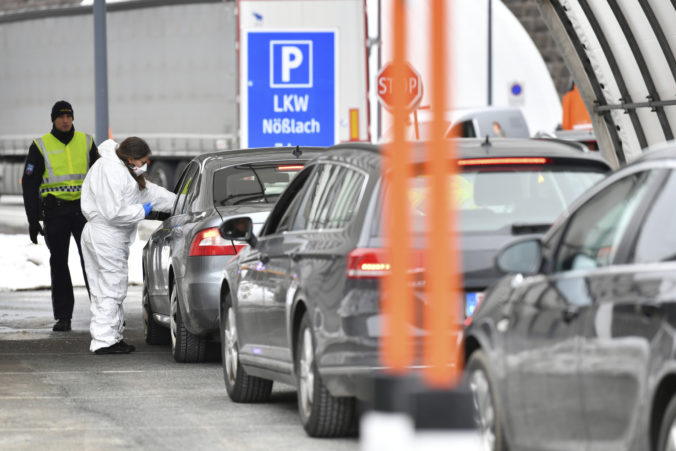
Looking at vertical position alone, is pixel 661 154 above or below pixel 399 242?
above

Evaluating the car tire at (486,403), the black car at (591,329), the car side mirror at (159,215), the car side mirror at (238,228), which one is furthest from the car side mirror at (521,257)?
the car side mirror at (159,215)

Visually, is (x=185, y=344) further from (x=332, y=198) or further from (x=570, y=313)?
(x=570, y=313)

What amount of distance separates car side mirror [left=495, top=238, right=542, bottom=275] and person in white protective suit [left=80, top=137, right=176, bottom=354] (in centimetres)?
663

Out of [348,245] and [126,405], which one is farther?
[126,405]

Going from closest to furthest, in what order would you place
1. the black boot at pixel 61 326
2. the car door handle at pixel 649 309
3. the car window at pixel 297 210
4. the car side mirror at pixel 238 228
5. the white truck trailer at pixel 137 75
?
the car door handle at pixel 649 309 → the car window at pixel 297 210 → the car side mirror at pixel 238 228 → the black boot at pixel 61 326 → the white truck trailer at pixel 137 75

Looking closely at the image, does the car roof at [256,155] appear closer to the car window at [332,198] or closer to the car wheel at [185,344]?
the car wheel at [185,344]

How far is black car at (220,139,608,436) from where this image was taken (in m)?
7.87

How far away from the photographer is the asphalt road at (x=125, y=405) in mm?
8469

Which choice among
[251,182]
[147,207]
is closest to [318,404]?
[251,182]

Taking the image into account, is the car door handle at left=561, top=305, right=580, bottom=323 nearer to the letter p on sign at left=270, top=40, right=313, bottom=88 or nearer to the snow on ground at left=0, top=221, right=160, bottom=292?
the letter p on sign at left=270, top=40, right=313, bottom=88

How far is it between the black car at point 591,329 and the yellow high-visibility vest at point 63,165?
26.9 ft

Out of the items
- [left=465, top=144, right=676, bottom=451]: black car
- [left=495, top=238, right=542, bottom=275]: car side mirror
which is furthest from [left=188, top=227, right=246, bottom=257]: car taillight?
[left=495, top=238, right=542, bottom=275]: car side mirror

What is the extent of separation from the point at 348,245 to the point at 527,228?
0.89 meters

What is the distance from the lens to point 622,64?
14.4 m
